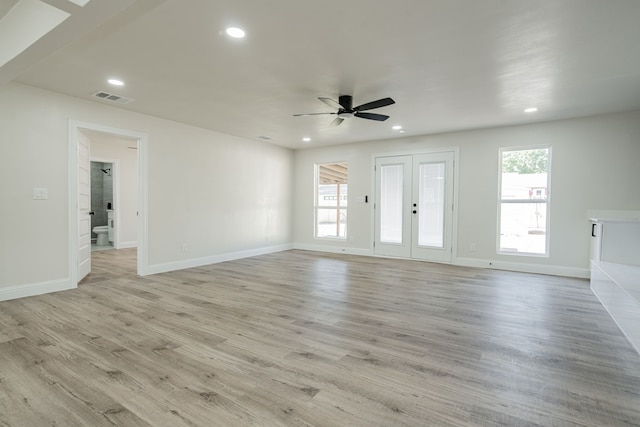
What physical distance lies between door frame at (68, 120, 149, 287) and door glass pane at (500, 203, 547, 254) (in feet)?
20.1

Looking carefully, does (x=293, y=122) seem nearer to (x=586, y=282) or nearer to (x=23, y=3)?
(x=23, y=3)

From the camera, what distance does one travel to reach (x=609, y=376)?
2.14 m

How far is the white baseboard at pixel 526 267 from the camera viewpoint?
512 centimetres

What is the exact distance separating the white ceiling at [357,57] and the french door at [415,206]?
5.39ft

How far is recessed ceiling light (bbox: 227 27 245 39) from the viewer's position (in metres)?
2.59

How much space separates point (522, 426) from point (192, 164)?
18.7ft

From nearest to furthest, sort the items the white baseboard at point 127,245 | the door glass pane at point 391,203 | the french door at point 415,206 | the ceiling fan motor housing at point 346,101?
the ceiling fan motor housing at point 346,101, the french door at point 415,206, the door glass pane at point 391,203, the white baseboard at point 127,245

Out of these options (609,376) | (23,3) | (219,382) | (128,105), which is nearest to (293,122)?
(128,105)

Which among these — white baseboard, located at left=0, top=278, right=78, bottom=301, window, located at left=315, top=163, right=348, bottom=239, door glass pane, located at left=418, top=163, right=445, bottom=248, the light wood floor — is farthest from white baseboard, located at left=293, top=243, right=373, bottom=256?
white baseboard, located at left=0, top=278, right=78, bottom=301

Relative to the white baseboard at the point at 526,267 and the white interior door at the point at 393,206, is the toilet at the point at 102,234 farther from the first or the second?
the white baseboard at the point at 526,267

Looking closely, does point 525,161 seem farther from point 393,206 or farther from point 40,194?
point 40,194

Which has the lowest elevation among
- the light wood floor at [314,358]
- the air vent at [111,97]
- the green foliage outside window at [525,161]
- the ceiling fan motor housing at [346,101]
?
the light wood floor at [314,358]

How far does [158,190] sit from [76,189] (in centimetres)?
113

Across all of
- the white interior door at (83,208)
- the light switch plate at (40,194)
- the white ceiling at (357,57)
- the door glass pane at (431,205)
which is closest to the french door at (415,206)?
the door glass pane at (431,205)
